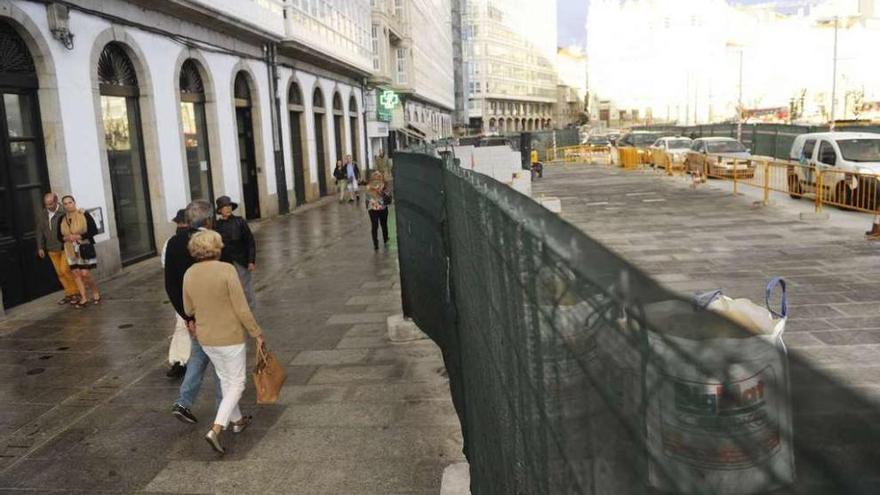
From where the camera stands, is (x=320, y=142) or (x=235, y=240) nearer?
(x=235, y=240)

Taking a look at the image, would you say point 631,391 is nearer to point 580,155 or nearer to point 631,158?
point 631,158

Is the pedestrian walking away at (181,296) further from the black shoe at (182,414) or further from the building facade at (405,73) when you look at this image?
the building facade at (405,73)

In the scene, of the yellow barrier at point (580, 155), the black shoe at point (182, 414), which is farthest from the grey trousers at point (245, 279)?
the yellow barrier at point (580, 155)

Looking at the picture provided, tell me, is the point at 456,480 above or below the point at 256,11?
below

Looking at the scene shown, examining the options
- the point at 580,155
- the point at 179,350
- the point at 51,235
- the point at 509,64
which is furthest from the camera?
the point at 509,64

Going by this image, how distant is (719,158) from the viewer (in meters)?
26.2

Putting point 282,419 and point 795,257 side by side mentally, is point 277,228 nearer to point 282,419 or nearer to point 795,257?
point 795,257

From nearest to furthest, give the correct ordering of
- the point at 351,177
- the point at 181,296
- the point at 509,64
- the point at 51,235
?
the point at 181,296, the point at 51,235, the point at 351,177, the point at 509,64

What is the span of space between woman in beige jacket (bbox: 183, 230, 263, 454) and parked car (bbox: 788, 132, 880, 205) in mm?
15245

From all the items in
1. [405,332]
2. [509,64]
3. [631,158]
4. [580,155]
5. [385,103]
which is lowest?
[405,332]

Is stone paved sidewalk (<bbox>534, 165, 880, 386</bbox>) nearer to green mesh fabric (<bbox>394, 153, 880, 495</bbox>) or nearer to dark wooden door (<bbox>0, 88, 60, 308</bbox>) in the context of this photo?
green mesh fabric (<bbox>394, 153, 880, 495</bbox>)

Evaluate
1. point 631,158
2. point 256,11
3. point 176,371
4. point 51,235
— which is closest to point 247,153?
point 256,11

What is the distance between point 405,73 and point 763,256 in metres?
36.9

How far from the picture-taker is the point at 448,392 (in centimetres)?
652
